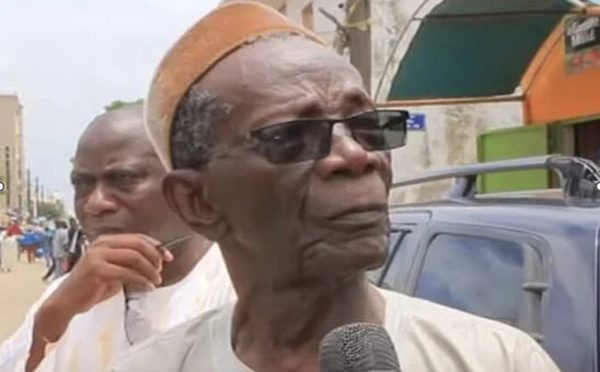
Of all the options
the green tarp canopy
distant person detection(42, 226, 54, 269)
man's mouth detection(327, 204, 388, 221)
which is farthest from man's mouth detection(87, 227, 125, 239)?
distant person detection(42, 226, 54, 269)

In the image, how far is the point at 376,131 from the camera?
193 centimetres

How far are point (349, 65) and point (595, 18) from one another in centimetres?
937

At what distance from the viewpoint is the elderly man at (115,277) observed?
2.70 meters

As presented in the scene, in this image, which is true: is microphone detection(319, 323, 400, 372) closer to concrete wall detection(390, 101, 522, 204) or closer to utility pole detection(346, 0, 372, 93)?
concrete wall detection(390, 101, 522, 204)

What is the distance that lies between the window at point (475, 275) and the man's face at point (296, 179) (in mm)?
1910

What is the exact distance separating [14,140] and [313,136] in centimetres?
9913

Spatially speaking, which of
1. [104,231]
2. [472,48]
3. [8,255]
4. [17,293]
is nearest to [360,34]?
[472,48]

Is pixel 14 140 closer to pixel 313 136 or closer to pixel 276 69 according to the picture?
pixel 276 69

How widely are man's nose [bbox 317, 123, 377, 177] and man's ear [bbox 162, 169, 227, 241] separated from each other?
0.24m

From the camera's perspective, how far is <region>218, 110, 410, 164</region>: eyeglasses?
6.17 ft

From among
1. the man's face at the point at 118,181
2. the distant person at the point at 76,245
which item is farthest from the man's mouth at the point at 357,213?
the distant person at the point at 76,245

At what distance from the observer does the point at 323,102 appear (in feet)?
6.40

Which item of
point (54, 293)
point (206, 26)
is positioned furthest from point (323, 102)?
point (54, 293)

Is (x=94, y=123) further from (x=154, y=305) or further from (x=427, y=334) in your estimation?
(x=427, y=334)
